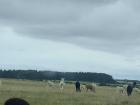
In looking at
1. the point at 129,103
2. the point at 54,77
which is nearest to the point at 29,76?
the point at 54,77

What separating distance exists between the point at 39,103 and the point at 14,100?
19272mm

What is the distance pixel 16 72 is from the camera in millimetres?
139250

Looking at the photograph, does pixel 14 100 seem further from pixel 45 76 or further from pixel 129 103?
pixel 45 76

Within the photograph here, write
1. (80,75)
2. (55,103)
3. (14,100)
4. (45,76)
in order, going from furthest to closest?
(45,76) < (80,75) < (55,103) < (14,100)

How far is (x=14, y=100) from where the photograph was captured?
821 centimetres

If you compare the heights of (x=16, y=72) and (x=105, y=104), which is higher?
(x=16, y=72)

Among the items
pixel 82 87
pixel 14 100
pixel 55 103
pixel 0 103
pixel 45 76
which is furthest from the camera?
pixel 45 76

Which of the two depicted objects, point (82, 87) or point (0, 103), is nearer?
point (0, 103)

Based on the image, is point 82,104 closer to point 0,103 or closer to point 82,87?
point 0,103

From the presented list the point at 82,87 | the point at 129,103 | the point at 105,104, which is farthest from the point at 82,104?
the point at 82,87

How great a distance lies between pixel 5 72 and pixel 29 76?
653 cm

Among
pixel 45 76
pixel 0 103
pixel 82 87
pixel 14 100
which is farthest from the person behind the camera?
pixel 45 76

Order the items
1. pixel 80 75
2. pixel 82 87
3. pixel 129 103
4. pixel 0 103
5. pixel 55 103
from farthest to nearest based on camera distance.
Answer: pixel 80 75
pixel 82 87
pixel 129 103
pixel 55 103
pixel 0 103

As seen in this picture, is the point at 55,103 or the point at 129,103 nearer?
the point at 55,103
